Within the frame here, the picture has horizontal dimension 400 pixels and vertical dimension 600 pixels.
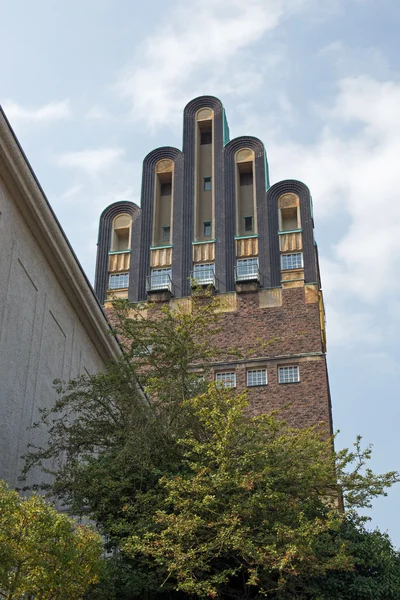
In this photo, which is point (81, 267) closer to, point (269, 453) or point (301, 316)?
point (269, 453)

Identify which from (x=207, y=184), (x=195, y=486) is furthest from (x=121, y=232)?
(x=195, y=486)

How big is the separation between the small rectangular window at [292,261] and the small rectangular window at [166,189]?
7.82 metres

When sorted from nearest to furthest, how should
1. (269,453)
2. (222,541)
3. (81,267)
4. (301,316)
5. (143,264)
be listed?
1. (222,541)
2. (269,453)
3. (81,267)
4. (301,316)
5. (143,264)

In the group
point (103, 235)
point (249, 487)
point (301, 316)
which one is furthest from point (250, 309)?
point (249, 487)

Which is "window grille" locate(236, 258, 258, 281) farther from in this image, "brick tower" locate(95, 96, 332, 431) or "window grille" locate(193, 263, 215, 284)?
"window grille" locate(193, 263, 215, 284)

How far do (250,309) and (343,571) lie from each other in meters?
18.6

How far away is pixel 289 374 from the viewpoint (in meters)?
33.6

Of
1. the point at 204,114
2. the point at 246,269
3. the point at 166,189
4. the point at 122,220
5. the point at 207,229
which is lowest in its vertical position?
the point at 246,269

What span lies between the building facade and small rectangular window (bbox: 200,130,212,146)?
20016 millimetres

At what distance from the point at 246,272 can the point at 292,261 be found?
2.26 m

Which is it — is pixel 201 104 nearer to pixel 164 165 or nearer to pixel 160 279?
pixel 164 165

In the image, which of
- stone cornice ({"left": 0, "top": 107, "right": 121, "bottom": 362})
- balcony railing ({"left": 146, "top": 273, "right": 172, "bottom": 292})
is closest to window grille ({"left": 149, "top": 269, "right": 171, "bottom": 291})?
balcony railing ({"left": 146, "top": 273, "right": 172, "bottom": 292})

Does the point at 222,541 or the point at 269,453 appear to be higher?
the point at 269,453

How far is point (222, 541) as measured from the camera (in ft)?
47.6
